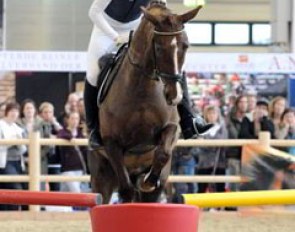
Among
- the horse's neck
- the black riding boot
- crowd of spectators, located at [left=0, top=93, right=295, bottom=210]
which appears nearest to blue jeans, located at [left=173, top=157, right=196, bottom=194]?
crowd of spectators, located at [left=0, top=93, right=295, bottom=210]

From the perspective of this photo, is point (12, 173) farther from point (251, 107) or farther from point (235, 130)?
point (251, 107)

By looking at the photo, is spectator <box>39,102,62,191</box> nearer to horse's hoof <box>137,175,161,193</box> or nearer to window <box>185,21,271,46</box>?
horse's hoof <box>137,175,161,193</box>

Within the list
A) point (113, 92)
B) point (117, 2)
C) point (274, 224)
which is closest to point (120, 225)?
point (113, 92)

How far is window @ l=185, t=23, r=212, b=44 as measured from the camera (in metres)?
23.8

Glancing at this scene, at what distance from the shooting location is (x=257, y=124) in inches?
436

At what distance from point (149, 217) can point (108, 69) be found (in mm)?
2268

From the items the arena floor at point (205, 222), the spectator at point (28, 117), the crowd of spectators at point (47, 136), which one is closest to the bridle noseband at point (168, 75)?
the arena floor at point (205, 222)

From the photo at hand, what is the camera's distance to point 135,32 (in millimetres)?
6312

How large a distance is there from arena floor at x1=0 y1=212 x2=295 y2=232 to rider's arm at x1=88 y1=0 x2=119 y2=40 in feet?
9.67

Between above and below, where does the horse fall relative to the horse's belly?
above

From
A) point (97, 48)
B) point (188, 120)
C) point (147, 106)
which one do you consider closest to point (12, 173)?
point (97, 48)

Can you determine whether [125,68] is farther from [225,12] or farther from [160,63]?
[225,12]

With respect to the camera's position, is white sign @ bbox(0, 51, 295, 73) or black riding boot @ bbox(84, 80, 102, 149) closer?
black riding boot @ bbox(84, 80, 102, 149)

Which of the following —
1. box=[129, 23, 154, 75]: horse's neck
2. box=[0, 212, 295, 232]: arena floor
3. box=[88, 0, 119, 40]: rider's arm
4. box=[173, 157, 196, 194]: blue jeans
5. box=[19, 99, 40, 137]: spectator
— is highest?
box=[88, 0, 119, 40]: rider's arm
